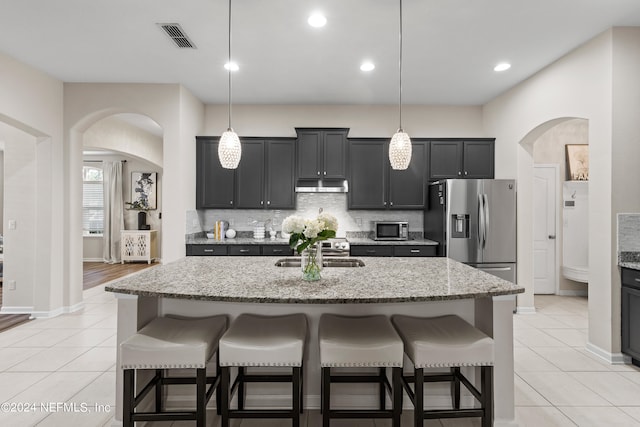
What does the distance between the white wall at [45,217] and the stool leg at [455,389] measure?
15.5ft

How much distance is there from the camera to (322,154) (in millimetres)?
5066

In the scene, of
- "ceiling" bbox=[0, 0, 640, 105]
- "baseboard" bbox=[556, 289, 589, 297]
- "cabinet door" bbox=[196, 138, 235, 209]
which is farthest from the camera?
"baseboard" bbox=[556, 289, 589, 297]

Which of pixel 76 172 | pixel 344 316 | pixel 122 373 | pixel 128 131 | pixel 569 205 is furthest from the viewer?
pixel 128 131

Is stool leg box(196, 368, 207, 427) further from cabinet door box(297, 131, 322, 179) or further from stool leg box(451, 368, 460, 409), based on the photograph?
cabinet door box(297, 131, 322, 179)

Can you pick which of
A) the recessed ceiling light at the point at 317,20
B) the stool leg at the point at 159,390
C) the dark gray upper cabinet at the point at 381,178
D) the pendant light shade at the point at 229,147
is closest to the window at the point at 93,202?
the dark gray upper cabinet at the point at 381,178

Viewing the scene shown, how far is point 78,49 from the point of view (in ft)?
11.6

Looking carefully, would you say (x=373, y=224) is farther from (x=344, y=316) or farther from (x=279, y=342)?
(x=279, y=342)

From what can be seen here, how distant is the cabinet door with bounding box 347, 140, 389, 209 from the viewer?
5102 mm

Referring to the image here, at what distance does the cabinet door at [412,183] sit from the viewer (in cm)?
511

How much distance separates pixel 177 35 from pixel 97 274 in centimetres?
590

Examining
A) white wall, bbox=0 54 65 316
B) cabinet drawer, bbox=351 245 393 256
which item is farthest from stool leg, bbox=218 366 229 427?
white wall, bbox=0 54 65 316

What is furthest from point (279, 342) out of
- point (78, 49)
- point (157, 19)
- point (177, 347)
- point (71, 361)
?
point (78, 49)

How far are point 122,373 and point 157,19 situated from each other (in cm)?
278

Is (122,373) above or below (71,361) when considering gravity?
above
